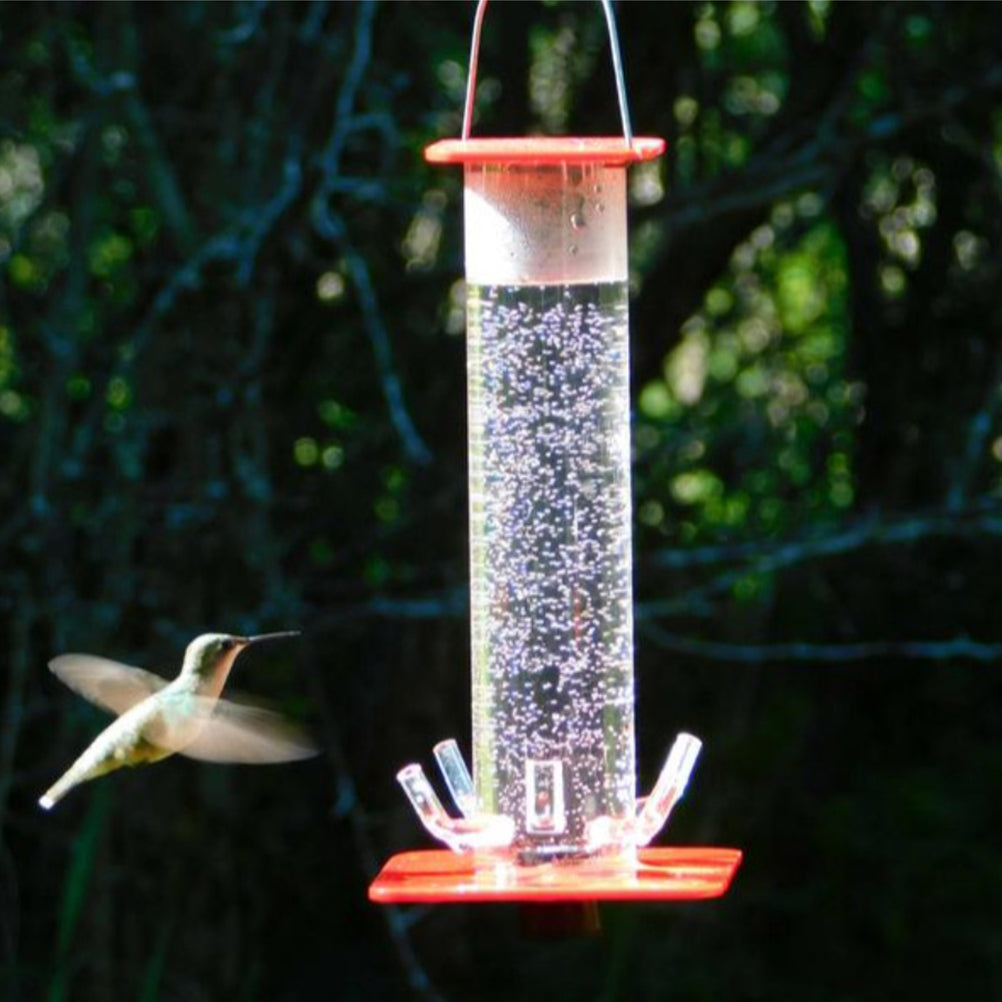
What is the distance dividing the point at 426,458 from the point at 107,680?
1.83m

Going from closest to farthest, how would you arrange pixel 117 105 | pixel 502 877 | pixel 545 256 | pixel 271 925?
pixel 502 877, pixel 545 256, pixel 117 105, pixel 271 925

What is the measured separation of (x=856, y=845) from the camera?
535 cm

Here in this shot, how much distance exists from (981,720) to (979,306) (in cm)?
90

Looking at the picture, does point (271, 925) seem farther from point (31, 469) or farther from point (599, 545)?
point (599, 545)

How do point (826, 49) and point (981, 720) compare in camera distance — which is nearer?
point (826, 49)

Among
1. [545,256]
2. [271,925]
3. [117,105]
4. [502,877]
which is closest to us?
[502,877]

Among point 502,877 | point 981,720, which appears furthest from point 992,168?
point 502,877

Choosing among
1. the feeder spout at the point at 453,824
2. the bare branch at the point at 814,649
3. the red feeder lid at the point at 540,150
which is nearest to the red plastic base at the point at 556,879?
the feeder spout at the point at 453,824

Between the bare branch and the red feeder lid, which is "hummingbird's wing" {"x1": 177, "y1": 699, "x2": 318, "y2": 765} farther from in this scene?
the bare branch

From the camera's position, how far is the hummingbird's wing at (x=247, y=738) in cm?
262

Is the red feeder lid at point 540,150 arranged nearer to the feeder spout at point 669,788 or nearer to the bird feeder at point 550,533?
the bird feeder at point 550,533

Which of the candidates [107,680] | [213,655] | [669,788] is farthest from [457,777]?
[107,680]

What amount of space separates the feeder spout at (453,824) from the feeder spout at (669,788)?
14 cm

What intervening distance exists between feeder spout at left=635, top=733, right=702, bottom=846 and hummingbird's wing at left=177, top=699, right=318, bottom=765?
0.36 meters
